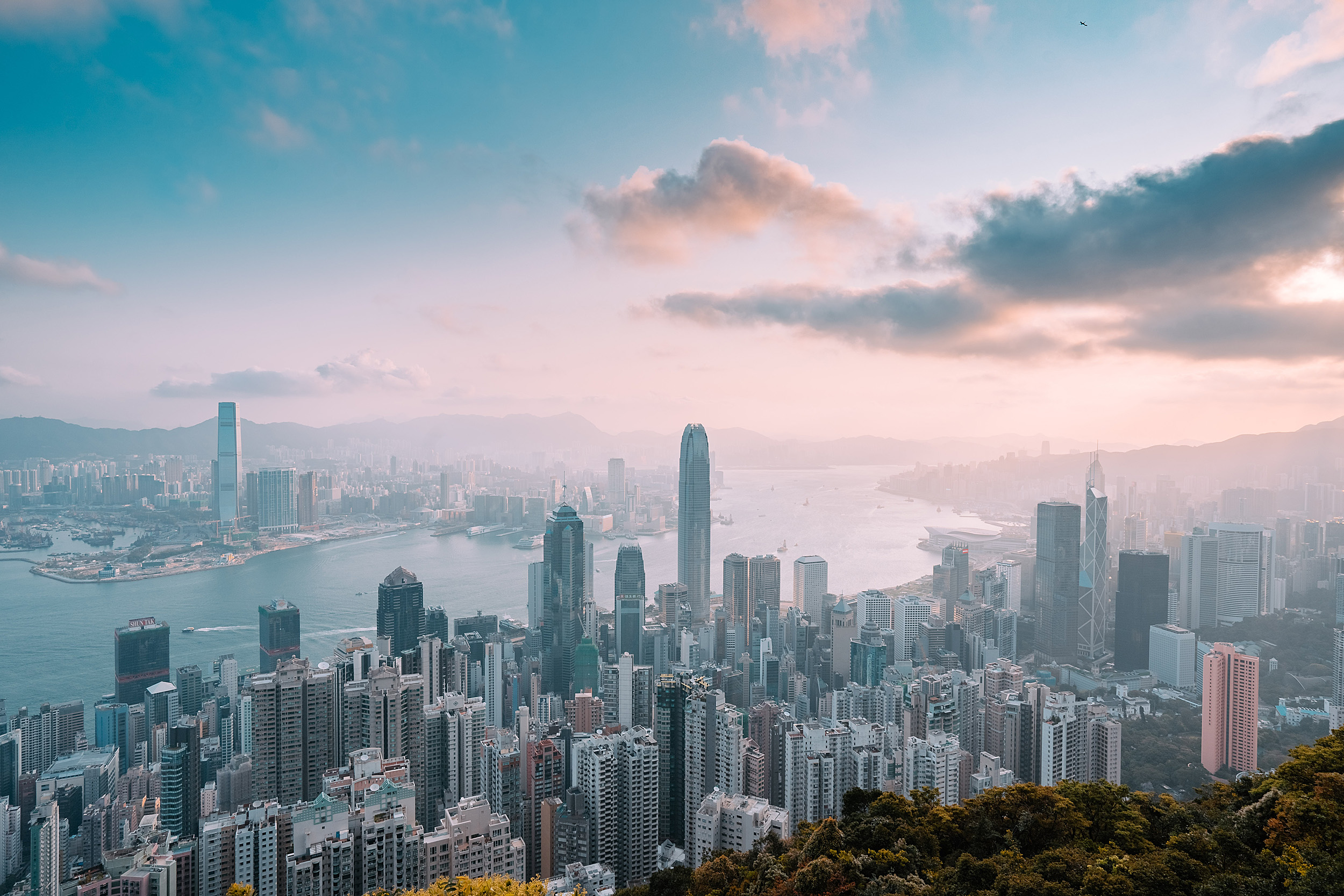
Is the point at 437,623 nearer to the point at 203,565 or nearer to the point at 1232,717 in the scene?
the point at 203,565

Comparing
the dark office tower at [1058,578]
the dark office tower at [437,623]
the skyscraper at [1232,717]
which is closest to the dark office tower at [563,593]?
the dark office tower at [437,623]

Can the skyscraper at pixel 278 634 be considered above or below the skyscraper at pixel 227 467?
below

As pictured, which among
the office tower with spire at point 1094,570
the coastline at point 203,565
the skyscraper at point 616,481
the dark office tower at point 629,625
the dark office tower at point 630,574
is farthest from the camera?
the skyscraper at point 616,481

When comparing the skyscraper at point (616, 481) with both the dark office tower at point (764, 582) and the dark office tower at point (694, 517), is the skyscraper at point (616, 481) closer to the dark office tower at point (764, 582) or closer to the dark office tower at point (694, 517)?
the dark office tower at point (694, 517)

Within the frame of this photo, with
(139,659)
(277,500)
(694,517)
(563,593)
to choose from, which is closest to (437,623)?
(563,593)

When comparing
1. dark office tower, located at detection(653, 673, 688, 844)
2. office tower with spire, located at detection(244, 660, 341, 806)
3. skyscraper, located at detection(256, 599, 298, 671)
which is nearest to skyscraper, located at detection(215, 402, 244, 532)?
skyscraper, located at detection(256, 599, 298, 671)

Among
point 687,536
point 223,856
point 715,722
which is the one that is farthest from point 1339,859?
point 687,536
